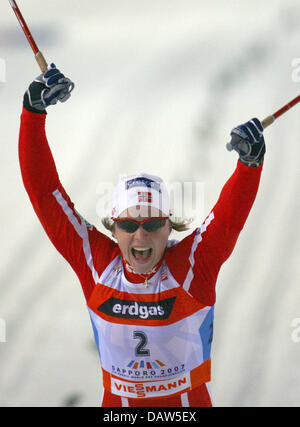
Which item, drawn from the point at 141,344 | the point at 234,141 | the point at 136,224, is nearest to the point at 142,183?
the point at 136,224

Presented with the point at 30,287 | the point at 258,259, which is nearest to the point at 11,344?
the point at 30,287

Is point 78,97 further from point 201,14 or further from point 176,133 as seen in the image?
point 201,14

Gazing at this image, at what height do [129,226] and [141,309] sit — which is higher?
[129,226]

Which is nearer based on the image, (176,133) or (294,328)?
(294,328)

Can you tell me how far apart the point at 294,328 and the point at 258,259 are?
0.49 metres

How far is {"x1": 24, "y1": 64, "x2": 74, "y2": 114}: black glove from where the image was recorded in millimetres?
2078

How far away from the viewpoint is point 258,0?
4.09 m

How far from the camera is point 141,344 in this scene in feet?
7.26

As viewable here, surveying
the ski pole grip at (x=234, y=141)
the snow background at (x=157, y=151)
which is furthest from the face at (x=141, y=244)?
the snow background at (x=157, y=151)

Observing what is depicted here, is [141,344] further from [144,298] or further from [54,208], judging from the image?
[54,208]

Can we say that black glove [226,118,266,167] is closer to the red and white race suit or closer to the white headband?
the red and white race suit

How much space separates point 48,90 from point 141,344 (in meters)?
1.00
